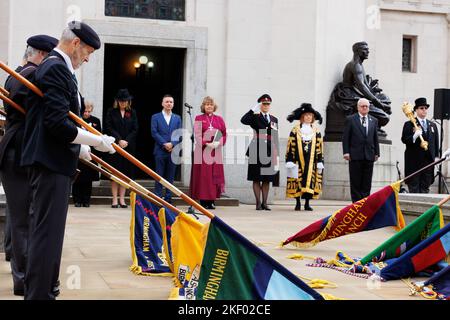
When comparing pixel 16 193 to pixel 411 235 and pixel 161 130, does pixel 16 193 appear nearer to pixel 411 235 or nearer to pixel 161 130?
pixel 411 235

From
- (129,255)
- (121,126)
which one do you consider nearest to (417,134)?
(121,126)

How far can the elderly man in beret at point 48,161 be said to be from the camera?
479cm

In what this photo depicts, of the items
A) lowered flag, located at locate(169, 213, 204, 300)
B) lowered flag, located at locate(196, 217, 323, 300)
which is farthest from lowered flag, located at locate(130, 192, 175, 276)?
lowered flag, located at locate(196, 217, 323, 300)

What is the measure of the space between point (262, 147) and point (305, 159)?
2.74 feet

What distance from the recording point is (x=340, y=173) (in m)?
17.9

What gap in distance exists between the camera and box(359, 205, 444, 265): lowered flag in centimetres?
762

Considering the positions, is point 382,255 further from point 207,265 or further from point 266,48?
point 266,48

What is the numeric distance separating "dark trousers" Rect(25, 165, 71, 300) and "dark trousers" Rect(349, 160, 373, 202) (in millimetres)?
8996

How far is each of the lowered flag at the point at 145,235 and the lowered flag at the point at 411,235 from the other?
1954 millimetres

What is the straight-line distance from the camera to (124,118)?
13812 mm

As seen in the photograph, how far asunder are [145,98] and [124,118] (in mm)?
4633

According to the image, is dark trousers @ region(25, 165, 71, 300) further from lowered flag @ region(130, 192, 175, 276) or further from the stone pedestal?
the stone pedestal
